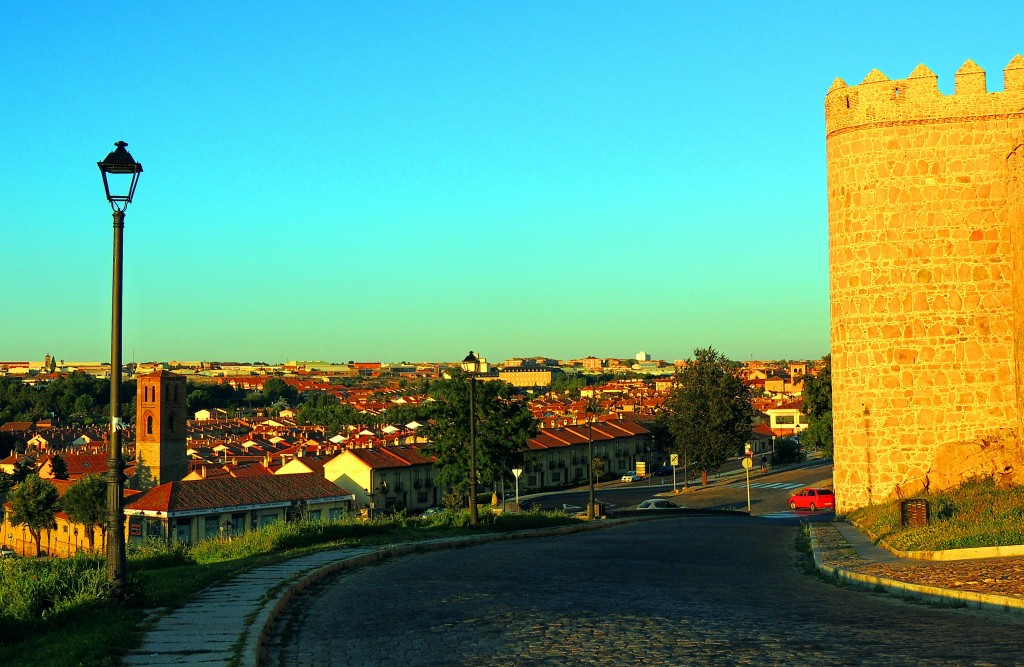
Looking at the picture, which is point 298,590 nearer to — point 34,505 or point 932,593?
point 932,593

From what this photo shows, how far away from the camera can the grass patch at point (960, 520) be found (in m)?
15.9

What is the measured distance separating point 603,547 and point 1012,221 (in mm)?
11931

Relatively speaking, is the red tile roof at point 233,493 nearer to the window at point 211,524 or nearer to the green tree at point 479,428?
the window at point 211,524

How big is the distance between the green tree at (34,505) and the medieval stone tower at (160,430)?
893 inches

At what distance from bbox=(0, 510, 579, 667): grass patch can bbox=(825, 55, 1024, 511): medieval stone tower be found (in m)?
11.8

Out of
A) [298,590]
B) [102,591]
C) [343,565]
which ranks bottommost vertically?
[343,565]

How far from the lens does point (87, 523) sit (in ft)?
234

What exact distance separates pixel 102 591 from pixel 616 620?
5514 mm

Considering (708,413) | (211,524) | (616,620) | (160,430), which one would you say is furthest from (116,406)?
(160,430)

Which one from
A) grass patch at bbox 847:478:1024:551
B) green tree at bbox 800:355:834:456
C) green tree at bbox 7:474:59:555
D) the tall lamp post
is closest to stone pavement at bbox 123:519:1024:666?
grass patch at bbox 847:478:1024:551

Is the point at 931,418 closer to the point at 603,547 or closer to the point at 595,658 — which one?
the point at 603,547

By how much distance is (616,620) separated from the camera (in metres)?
11.0

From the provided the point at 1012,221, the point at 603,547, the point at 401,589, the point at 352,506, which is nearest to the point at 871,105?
the point at 1012,221

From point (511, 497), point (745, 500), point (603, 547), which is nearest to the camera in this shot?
point (603, 547)
